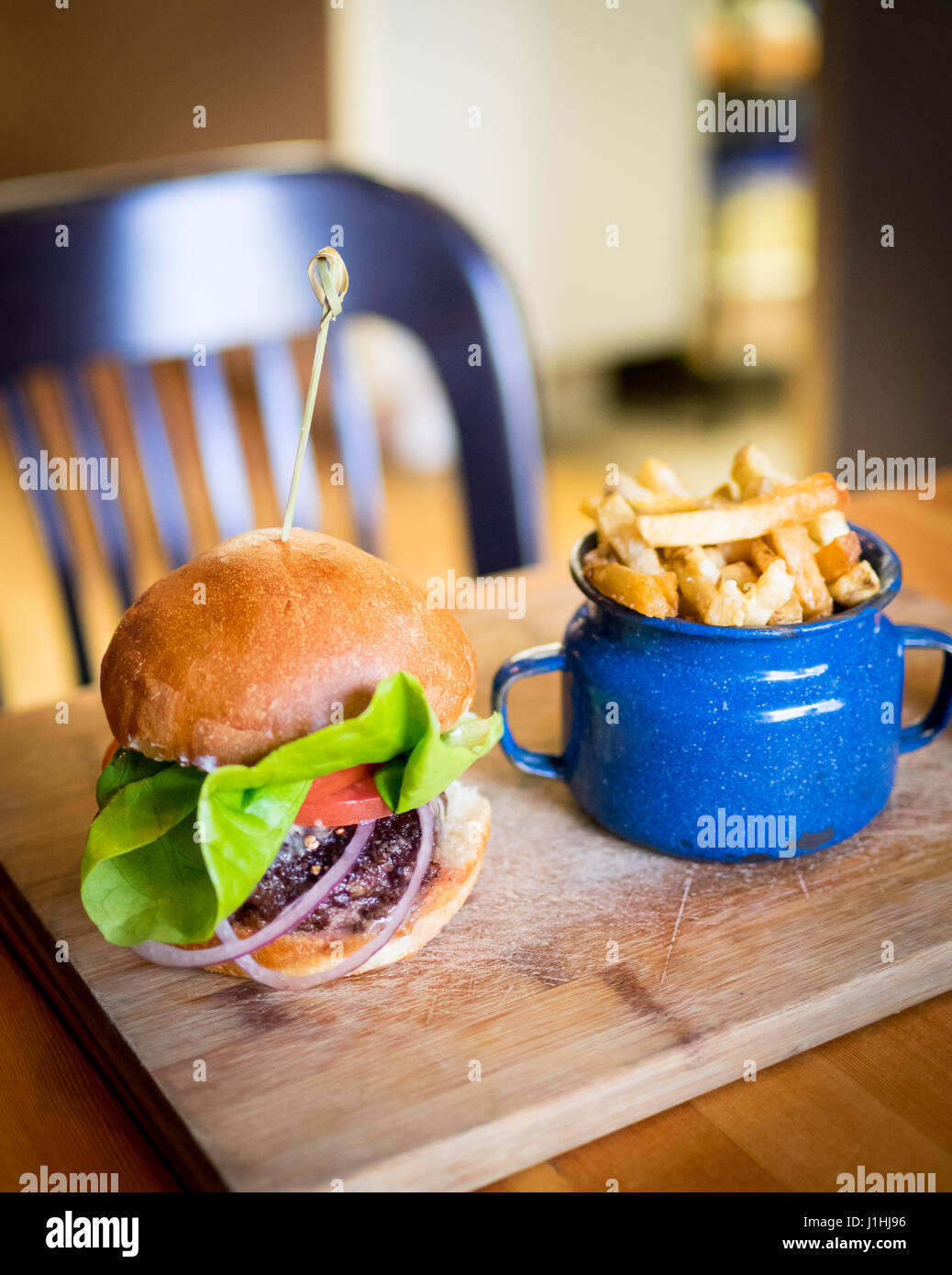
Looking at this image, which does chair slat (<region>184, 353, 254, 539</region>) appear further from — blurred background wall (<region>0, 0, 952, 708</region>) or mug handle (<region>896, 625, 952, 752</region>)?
blurred background wall (<region>0, 0, 952, 708</region>)

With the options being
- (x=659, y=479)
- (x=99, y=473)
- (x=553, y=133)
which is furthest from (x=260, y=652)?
(x=553, y=133)

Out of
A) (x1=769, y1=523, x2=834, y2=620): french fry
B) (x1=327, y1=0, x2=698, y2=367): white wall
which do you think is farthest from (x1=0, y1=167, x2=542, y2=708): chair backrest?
(x1=327, y1=0, x2=698, y2=367): white wall

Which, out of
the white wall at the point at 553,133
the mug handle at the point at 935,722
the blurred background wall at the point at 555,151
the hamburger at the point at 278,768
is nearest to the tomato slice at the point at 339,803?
the hamburger at the point at 278,768

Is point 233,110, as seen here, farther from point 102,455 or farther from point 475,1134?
point 475,1134

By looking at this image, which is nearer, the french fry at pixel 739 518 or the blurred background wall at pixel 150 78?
the french fry at pixel 739 518

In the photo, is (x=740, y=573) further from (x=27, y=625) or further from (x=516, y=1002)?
(x=27, y=625)

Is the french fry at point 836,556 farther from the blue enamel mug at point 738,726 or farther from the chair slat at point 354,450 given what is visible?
the chair slat at point 354,450
